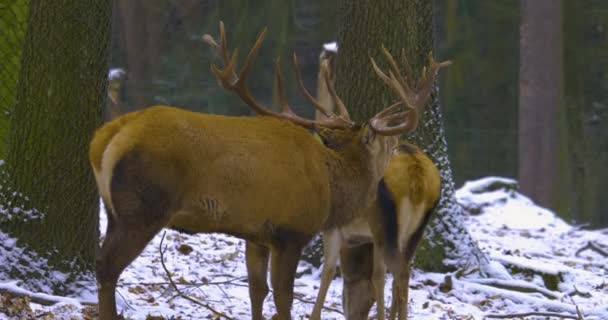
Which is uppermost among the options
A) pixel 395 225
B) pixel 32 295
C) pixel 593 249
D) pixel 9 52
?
pixel 9 52

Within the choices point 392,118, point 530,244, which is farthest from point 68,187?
point 530,244

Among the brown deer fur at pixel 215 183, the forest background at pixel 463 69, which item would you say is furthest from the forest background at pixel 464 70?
the brown deer fur at pixel 215 183

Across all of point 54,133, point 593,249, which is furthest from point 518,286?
point 54,133

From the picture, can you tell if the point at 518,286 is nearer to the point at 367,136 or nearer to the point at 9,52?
the point at 367,136

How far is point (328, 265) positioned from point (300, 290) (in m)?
1.14

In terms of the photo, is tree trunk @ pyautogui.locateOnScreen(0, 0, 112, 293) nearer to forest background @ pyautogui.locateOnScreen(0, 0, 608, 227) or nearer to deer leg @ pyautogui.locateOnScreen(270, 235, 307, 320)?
deer leg @ pyautogui.locateOnScreen(270, 235, 307, 320)

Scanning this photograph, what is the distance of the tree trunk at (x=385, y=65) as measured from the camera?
879cm

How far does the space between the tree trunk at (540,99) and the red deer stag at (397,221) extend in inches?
511

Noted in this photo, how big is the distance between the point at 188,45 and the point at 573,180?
9783 mm

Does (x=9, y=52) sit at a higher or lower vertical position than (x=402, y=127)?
higher

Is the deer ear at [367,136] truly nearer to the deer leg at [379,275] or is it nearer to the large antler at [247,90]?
the large antler at [247,90]

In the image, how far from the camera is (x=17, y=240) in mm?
6750

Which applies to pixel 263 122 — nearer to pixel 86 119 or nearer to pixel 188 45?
pixel 86 119

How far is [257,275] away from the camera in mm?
6543
